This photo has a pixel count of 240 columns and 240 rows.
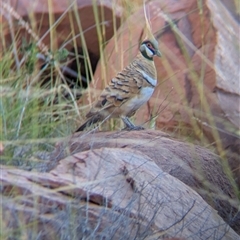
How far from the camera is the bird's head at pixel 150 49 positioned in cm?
433

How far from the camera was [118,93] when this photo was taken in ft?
13.4

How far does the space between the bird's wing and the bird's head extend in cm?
23

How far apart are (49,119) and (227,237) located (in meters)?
1.54

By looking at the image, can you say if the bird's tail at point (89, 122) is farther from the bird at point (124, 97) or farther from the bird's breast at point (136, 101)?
the bird's breast at point (136, 101)

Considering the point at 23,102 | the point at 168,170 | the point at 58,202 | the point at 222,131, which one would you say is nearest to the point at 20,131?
the point at 23,102

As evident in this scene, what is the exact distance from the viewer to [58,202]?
2742 millimetres

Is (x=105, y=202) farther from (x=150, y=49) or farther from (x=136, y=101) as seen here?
(x=150, y=49)

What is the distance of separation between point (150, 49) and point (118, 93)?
424mm

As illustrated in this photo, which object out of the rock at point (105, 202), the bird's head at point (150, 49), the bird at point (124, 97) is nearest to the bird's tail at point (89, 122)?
the bird at point (124, 97)

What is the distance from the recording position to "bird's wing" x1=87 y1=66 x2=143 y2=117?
159 inches

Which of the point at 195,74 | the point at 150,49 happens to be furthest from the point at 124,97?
the point at 195,74

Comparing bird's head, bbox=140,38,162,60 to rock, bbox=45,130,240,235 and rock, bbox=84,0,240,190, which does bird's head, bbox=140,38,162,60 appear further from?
rock, bbox=45,130,240,235

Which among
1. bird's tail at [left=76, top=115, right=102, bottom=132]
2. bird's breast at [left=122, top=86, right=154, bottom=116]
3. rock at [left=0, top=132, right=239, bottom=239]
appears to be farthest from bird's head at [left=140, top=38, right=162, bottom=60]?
rock at [left=0, top=132, right=239, bottom=239]

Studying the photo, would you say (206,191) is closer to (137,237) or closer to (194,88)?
(137,237)
